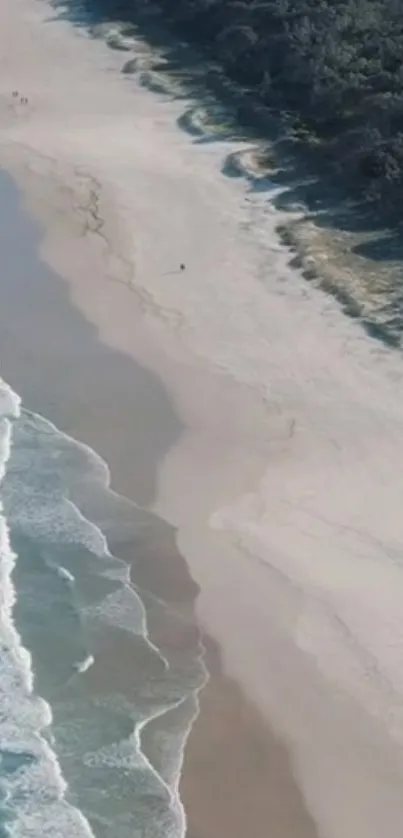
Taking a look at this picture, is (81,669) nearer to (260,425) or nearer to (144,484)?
(144,484)

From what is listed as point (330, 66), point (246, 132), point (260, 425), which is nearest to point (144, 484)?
point (260, 425)

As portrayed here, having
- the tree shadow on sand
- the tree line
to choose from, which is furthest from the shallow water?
the tree line

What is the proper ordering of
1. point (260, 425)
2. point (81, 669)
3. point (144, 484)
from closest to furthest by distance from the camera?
1. point (81, 669)
2. point (144, 484)
3. point (260, 425)

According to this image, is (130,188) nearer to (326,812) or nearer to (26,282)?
(26,282)

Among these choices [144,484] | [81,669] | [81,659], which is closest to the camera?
[81,669]

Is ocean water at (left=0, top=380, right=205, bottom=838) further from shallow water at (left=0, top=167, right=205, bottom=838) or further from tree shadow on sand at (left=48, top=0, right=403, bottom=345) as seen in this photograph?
tree shadow on sand at (left=48, top=0, right=403, bottom=345)

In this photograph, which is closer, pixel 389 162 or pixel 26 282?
pixel 26 282

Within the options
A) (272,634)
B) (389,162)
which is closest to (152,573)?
(272,634)
